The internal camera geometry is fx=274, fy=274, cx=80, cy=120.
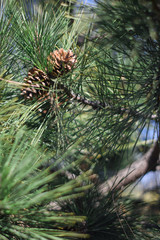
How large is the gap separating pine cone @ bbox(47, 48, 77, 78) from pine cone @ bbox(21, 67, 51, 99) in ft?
0.07

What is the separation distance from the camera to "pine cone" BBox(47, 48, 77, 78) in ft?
2.08

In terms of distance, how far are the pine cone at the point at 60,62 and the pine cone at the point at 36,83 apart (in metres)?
0.02

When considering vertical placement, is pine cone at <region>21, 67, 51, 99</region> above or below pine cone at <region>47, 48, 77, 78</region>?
below

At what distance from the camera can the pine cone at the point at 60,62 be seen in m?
0.63

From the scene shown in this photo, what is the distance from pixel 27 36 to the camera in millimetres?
628

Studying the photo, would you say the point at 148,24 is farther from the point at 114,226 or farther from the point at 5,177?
the point at 114,226

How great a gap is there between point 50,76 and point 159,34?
0.93 ft

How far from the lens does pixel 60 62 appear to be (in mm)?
646

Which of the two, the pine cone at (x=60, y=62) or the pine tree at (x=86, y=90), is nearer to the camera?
the pine tree at (x=86, y=90)

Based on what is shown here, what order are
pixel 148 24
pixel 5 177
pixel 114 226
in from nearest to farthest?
pixel 5 177 < pixel 148 24 < pixel 114 226

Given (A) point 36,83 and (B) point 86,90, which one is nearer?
(A) point 36,83

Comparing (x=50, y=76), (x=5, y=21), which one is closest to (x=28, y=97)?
(x=50, y=76)

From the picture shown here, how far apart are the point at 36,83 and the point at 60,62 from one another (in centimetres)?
8

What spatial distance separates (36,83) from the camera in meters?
0.62
